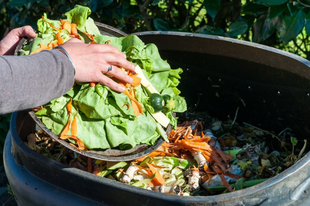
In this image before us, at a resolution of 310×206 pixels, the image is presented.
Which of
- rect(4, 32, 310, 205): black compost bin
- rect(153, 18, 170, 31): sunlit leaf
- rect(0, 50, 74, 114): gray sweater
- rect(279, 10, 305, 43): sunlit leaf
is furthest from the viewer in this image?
rect(153, 18, 170, 31): sunlit leaf

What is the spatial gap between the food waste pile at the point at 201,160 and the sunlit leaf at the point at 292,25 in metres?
0.72

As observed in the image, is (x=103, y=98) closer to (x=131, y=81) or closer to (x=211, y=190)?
(x=131, y=81)

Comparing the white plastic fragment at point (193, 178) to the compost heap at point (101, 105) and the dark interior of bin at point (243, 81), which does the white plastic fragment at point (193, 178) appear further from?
the dark interior of bin at point (243, 81)

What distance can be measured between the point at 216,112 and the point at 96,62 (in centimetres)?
137

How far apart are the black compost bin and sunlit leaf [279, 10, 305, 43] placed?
585 mm

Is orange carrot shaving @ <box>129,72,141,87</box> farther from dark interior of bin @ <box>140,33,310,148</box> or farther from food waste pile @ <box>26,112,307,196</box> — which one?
dark interior of bin @ <box>140,33,310,148</box>

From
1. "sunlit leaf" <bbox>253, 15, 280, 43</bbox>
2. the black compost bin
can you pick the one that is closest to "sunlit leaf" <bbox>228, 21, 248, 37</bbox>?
"sunlit leaf" <bbox>253, 15, 280, 43</bbox>

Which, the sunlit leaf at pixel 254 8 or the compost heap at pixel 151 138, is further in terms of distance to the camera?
the sunlit leaf at pixel 254 8

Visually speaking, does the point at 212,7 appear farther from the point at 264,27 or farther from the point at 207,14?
the point at 207,14

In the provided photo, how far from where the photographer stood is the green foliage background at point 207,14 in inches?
101

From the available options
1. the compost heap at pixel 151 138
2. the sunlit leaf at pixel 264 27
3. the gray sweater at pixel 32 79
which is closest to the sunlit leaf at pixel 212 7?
the sunlit leaf at pixel 264 27

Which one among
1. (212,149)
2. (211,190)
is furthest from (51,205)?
(212,149)

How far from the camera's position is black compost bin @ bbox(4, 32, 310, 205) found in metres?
1.44

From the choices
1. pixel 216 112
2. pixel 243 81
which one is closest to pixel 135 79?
pixel 243 81
